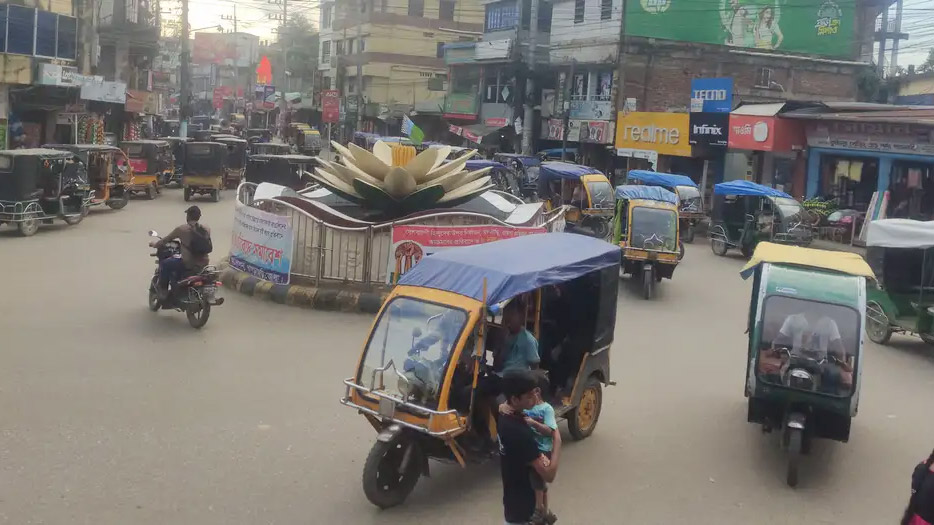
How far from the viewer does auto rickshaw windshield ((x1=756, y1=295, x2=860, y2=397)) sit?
7.19 metres

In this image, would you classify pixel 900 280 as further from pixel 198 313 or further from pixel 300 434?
pixel 198 313

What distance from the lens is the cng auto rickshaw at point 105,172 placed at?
23.5m

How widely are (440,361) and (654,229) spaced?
1118 cm

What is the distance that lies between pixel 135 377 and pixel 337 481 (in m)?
3.42

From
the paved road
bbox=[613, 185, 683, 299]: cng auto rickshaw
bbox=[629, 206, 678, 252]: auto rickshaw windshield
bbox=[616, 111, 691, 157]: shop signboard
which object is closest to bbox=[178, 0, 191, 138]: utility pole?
bbox=[616, 111, 691, 157]: shop signboard

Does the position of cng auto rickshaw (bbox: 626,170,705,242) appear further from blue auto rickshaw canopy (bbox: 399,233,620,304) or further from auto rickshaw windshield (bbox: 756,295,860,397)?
blue auto rickshaw canopy (bbox: 399,233,620,304)

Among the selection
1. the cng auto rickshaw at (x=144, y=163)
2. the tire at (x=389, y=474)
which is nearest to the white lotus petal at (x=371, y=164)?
the tire at (x=389, y=474)

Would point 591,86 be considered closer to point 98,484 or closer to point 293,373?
point 293,373

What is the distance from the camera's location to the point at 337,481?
6.64 meters

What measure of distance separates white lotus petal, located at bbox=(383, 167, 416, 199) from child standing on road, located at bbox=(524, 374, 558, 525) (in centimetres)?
974

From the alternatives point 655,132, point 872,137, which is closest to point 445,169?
point 872,137

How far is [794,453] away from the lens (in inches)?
276

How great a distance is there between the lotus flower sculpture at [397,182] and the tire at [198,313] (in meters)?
3.75

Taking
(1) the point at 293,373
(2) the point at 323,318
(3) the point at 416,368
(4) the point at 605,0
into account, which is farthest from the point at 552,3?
(3) the point at 416,368
